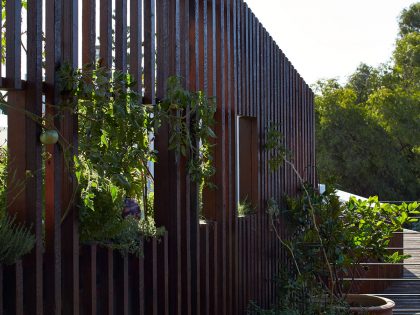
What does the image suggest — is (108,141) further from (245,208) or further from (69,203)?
(245,208)

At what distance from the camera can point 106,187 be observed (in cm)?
293

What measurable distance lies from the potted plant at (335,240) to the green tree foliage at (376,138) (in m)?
14.8

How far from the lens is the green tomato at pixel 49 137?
276cm

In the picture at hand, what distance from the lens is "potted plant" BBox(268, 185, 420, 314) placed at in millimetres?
5934

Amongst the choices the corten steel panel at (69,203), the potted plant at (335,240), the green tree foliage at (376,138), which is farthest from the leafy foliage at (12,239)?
the green tree foliage at (376,138)

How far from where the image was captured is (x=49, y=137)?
275 cm

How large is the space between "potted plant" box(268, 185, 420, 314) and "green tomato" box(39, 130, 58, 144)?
3.28 meters

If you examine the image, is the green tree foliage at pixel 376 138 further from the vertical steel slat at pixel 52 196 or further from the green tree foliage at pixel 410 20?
the vertical steel slat at pixel 52 196

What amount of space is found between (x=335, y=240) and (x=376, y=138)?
624 inches

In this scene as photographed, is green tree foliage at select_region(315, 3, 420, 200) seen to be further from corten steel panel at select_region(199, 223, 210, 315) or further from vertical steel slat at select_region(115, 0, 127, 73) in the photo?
vertical steel slat at select_region(115, 0, 127, 73)

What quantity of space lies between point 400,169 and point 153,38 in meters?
18.9

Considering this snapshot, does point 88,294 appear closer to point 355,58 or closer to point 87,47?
point 87,47

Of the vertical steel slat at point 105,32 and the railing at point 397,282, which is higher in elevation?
the vertical steel slat at point 105,32

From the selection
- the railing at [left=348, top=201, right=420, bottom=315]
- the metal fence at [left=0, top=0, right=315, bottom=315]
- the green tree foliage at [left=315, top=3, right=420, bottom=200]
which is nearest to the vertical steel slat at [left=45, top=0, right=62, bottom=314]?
the metal fence at [left=0, top=0, right=315, bottom=315]
